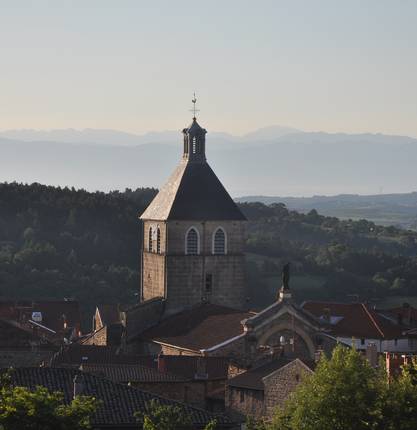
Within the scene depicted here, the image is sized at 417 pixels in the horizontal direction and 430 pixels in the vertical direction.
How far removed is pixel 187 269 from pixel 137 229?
4686 centimetres

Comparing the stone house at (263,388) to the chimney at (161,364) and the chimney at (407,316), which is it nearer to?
the chimney at (161,364)

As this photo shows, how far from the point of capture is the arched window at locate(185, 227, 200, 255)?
6850 cm

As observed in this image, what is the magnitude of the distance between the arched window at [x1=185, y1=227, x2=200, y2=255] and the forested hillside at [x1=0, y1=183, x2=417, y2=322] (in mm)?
31742

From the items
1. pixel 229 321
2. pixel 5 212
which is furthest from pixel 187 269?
pixel 5 212

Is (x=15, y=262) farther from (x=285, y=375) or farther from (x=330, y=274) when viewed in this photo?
(x=285, y=375)

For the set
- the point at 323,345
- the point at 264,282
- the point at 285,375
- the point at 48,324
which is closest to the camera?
the point at 285,375

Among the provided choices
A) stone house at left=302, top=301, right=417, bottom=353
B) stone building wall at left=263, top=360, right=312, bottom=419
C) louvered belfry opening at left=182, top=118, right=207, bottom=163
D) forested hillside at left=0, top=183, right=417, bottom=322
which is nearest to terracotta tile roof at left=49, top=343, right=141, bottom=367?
stone building wall at left=263, top=360, right=312, bottom=419

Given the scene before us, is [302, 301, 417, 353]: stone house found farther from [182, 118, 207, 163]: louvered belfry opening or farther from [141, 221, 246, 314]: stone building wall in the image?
[182, 118, 207, 163]: louvered belfry opening

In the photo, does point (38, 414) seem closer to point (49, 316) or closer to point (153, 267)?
point (153, 267)

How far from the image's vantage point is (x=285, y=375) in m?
50.8

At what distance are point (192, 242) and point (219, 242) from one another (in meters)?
1.16

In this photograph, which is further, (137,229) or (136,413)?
(137,229)

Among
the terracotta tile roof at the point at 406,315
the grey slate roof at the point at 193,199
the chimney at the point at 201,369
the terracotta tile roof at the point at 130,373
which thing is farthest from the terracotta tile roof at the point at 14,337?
the terracotta tile roof at the point at 406,315

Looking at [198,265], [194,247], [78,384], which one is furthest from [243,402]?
[194,247]
